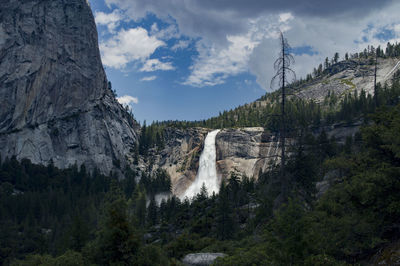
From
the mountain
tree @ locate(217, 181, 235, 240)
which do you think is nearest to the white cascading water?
the mountain

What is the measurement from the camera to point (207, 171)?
138 meters

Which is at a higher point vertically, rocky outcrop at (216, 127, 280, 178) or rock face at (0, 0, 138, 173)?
rock face at (0, 0, 138, 173)

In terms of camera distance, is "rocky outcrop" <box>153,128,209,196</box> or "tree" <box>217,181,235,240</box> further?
"rocky outcrop" <box>153,128,209,196</box>

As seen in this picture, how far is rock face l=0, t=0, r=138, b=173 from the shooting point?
422ft

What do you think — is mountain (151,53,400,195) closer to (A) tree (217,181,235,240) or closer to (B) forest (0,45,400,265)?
(B) forest (0,45,400,265)

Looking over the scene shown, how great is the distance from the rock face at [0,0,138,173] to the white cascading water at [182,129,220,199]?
3538 cm

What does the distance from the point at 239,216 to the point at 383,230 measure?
141 ft

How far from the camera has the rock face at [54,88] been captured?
12850 centimetres

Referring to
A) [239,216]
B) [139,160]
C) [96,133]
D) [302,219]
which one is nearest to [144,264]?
[302,219]

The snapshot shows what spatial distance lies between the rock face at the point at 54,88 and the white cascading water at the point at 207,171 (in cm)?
3538

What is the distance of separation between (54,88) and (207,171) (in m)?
71.5

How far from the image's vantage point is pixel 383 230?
17.5m

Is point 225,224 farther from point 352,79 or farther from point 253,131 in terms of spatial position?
point 352,79

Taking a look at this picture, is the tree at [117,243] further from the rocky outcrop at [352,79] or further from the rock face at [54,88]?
the rocky outcrop at [352,79]
